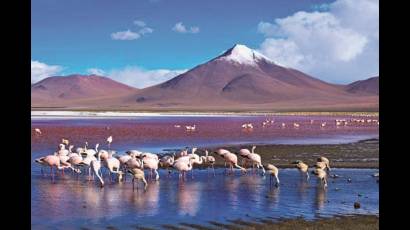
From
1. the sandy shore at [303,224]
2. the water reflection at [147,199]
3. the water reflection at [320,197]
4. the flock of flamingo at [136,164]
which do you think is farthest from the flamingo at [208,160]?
the sandy shore at [303,224]

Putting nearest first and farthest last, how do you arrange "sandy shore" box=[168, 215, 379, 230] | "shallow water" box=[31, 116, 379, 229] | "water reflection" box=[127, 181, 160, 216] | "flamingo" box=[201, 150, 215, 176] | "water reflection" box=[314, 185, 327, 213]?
"sandy shore" box=[168, 215, 379, 230] < "shallow water" box=[31, 116, 379, 229] < "water reflection" box=[127, 181, 160, 216] < "water reflection" box=[314, 185, 327, 213] < "flamingo" box=[201, 150, 215, 176]

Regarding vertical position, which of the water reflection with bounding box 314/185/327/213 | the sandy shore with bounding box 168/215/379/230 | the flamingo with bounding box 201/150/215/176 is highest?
the flamingo with bounding box 201/150/215/176

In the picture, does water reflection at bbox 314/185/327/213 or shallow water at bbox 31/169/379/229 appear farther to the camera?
water reflection at bbox 314/185/327/213

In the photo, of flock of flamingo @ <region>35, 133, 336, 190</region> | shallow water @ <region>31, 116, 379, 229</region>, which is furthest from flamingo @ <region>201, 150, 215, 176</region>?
shallow water @ <region>31, 116, 379, 229</region>

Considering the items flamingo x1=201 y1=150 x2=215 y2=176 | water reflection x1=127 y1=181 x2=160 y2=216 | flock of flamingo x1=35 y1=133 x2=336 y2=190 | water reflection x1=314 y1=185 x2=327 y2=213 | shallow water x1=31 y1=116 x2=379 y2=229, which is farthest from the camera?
flamingo x1=201 y1=150 x2=215 y2=176

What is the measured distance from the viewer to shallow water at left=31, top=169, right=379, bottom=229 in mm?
10211

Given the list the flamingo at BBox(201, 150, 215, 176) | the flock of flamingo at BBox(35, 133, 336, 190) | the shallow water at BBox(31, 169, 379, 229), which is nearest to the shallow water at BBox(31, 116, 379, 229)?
the shallow water at BBox(31, 169, 379, 229)

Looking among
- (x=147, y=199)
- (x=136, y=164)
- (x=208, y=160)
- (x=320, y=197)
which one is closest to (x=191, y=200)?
(x=147, y=199)

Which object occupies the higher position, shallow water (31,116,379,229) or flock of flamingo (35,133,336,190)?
flock of flamingo (35,133,336,190)

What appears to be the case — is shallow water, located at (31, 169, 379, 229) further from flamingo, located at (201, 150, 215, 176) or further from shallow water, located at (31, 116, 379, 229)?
flamingo, located at (201, 150, 215, 176)

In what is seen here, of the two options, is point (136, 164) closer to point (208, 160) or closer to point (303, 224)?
point (208, 160)

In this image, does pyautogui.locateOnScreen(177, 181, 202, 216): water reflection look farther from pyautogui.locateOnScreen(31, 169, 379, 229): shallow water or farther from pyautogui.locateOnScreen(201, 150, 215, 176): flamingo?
pyautogui.locateOnScreen(201, 150, 215, 176): flamingo

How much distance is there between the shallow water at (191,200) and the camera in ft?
33.5
